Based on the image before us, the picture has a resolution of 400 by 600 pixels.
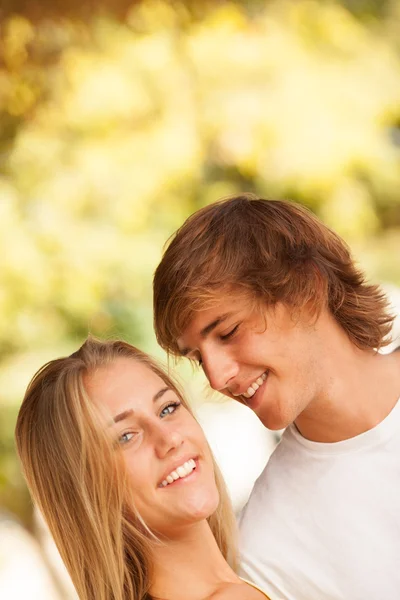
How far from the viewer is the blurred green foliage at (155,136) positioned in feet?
15.9

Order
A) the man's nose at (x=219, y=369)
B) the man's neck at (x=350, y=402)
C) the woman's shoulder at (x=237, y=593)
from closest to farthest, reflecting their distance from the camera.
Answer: the woman's shoulder at (x=237, y=593) → the man's nose at (x=219, y=369) → the man's neck at (x=350, y=402)

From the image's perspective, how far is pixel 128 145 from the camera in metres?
4.93

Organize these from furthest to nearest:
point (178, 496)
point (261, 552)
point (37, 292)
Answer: point (37, 292)
point (261, 552)
point (178, 496)

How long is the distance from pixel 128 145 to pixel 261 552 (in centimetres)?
314

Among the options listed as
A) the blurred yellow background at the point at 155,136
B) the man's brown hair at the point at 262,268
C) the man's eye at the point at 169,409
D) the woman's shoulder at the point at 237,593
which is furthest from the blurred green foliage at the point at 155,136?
the woman's shoulder at the point at 237,593

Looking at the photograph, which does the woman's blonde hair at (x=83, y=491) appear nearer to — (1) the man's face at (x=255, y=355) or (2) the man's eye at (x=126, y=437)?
(2) the man's eye at (x=126, y=437)

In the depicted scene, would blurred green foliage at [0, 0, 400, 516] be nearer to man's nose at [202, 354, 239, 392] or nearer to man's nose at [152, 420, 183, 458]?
man's nose at [202, 354, 239, 392]

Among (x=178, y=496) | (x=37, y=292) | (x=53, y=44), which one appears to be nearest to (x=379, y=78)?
(x=53, y=44)

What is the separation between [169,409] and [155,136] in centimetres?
338

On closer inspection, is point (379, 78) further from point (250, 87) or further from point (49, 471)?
point (49, 471)

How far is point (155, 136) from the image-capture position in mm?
4988

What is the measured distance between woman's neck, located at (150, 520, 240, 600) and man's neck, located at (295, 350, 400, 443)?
0.55 meters

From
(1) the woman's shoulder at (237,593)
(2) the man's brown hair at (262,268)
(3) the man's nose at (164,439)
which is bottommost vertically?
(1) the woman's shoulder at (237,593)

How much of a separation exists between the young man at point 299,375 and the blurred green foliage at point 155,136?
8.61ft
